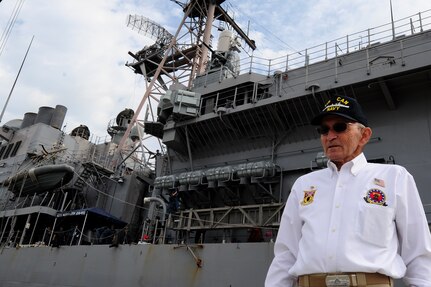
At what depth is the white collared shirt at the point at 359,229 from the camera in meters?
1.77

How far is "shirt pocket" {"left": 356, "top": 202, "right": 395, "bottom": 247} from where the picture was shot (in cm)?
182

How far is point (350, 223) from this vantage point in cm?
189

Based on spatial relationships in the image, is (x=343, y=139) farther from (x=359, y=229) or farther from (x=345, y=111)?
(x=359, y=229)

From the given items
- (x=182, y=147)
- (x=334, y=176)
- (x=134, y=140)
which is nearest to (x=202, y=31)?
(x=134, y=140)

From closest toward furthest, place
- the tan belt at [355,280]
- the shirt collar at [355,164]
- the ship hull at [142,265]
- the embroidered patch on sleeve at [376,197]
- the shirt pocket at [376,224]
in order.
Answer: the tan belt at [355,280] → the shirt pocket at [376,224] → the embroidered patch on sleeve at [376,197] → the shirt collar at [355,164] → the ship hull at [142,265]

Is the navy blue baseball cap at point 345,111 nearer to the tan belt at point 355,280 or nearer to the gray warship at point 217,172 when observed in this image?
the tan belt at point 355,280

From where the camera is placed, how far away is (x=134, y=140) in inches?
991

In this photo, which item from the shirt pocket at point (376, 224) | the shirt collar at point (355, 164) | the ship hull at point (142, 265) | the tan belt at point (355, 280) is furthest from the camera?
the ship hull at point (142, 265)

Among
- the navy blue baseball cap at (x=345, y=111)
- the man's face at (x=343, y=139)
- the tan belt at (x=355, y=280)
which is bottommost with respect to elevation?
the tan belt at (x=355, y=280)

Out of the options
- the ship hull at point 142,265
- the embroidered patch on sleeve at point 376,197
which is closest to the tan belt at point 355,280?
the embroidered patch on sleeve at point 376,197

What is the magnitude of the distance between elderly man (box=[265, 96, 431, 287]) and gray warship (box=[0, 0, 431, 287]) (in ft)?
20.1

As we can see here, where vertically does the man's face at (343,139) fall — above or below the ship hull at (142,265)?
above

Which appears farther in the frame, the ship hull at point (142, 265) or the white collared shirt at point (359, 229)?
the ship hull at point (142, 265)

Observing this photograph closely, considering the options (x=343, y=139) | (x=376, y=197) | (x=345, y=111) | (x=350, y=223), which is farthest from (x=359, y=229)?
(x=345, y=111)
